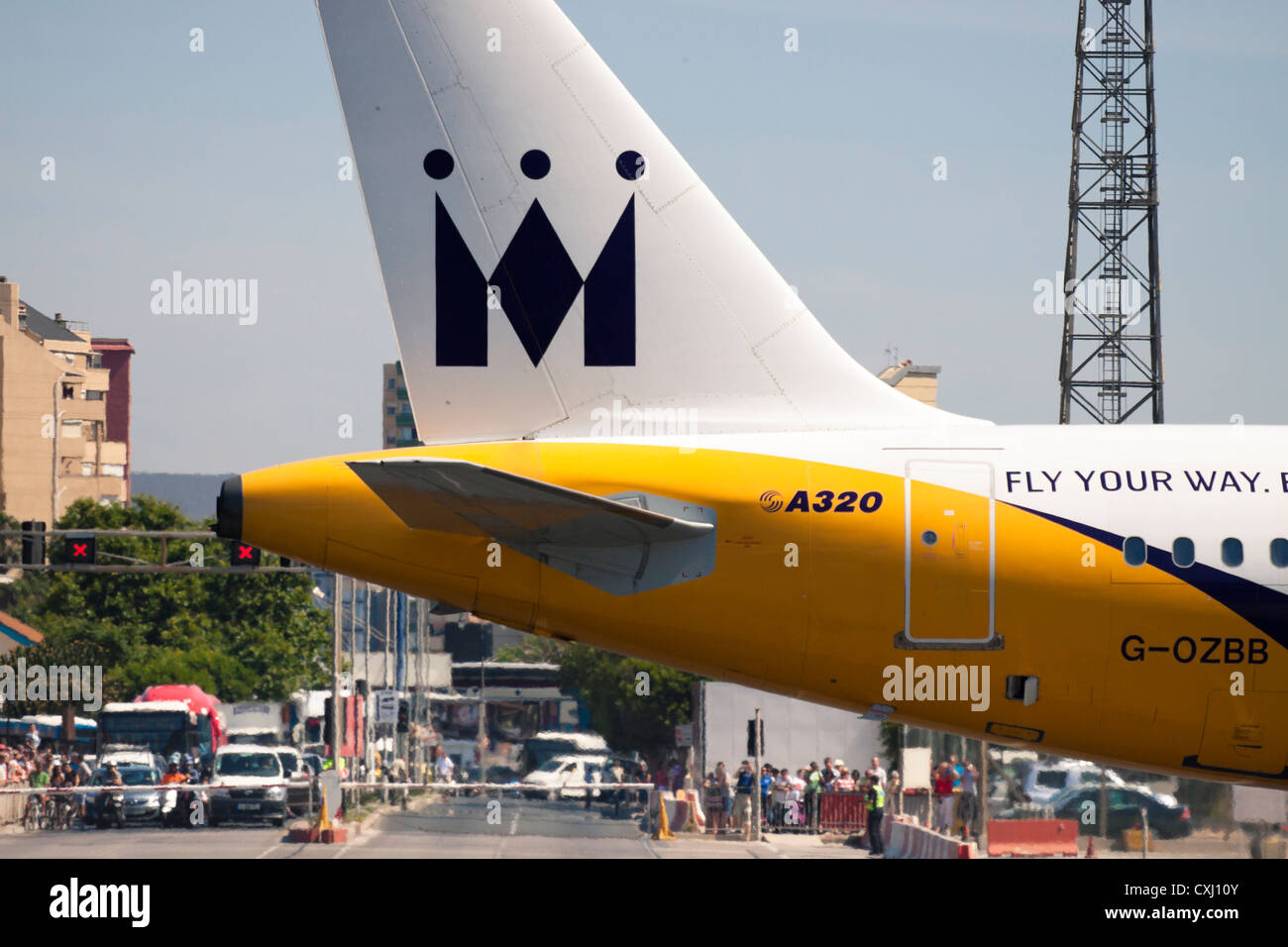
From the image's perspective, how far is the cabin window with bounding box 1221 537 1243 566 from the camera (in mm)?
12430

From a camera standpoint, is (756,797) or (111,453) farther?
(111,453)

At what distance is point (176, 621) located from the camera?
90.5m

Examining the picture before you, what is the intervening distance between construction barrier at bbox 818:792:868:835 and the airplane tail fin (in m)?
21.2

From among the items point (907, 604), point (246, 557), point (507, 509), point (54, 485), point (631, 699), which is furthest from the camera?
point (54, 485)

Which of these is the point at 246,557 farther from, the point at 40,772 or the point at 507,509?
the point at 507,509

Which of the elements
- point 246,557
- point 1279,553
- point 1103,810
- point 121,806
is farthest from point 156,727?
point 1279,553

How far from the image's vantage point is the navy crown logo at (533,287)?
13594mm

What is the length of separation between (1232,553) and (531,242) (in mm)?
6335

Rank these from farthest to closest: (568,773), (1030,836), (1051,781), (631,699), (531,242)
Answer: (631,699) → (568,773) → (1051,781) → (1030,836) → (531,242)

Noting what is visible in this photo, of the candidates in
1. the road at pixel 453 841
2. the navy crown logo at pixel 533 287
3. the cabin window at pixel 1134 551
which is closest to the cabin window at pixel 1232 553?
the cabin window at pixel 1134 551

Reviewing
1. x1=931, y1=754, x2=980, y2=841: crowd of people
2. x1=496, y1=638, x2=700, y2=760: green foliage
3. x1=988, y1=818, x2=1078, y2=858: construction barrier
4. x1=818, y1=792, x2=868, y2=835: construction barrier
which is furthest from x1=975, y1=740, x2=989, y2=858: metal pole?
x1=496, y1=638, x2=700, y2=760: green foliage

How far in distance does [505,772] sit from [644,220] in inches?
2539

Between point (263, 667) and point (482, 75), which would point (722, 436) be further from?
point (263, 667)

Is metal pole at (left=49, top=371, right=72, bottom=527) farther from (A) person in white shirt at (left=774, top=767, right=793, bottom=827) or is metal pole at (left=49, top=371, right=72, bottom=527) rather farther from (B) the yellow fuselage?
(B) the yellow fuselage
